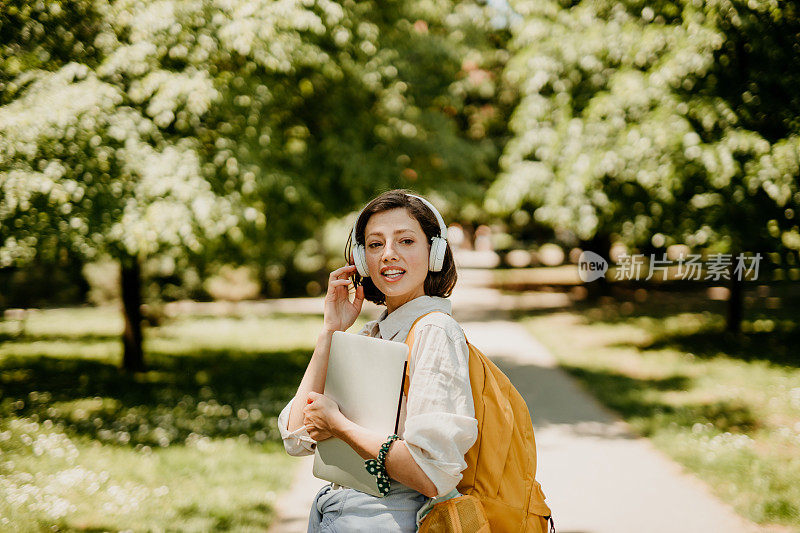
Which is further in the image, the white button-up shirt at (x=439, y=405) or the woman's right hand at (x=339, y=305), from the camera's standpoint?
the woman's right hand at (x=339, y=305)

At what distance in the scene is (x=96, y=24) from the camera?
658 centimetres

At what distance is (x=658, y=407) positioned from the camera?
24.7 feet

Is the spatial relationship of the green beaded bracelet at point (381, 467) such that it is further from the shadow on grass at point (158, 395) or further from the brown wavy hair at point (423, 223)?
the shadow on grass at point (158, 395)

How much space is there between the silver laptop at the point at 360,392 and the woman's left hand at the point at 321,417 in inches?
1.6

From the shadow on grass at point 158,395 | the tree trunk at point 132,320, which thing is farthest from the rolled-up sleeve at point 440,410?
the tree trunk at point 132,320

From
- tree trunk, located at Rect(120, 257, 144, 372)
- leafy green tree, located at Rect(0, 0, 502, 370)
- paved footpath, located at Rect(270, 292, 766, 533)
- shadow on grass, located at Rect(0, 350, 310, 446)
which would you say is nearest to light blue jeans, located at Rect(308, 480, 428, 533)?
paved footpath, located at Rect(270, 292, 766, 533)

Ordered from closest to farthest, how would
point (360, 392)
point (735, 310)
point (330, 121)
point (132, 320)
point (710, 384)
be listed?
point (360, 392) → point (710, 384) → point (132, 320) → point (330, 121) → point (735, 310)

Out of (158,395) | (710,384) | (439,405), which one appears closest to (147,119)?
(158,395)

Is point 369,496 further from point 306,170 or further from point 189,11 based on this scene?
point 306,170

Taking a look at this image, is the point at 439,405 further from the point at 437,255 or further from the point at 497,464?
the point at 437,255

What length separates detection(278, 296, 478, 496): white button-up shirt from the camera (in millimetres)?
1597

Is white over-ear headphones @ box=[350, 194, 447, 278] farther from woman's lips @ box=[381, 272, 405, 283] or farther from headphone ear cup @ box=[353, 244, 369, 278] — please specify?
woman's lips @ box=[381, 272, 405, 283]

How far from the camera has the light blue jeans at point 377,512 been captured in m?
1.78

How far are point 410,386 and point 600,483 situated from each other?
4244 millimetres
